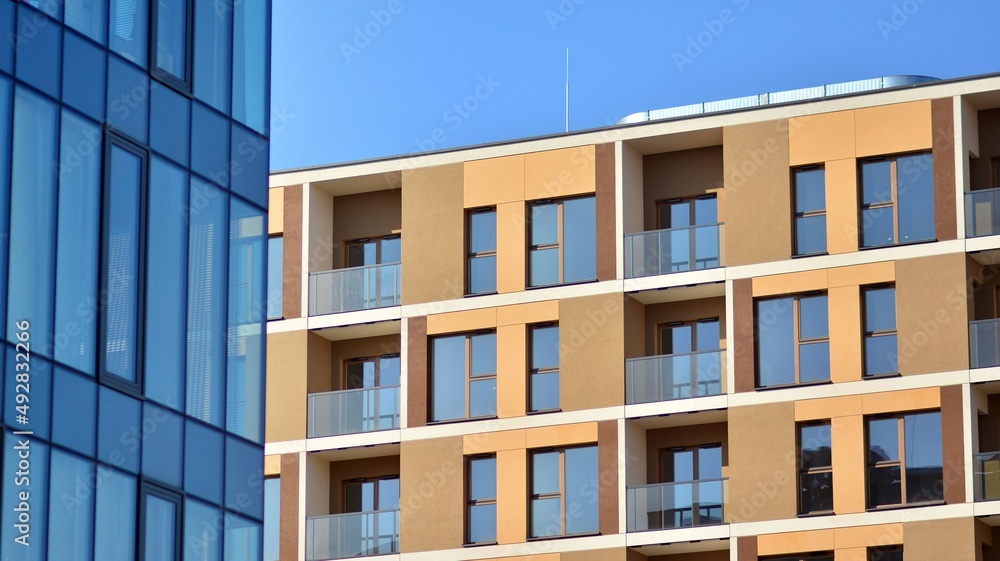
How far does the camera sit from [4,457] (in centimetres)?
2647

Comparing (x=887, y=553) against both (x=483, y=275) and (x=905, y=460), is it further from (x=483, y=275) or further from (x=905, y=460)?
(x=483, y=275)

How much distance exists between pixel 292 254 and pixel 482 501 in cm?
902

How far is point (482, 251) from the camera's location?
177ft

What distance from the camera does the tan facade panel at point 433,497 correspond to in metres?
51.9

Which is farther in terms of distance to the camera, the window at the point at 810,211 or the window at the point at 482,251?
the window at the point at 482,251

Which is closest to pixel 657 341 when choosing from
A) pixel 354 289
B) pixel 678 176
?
pixel 678 176

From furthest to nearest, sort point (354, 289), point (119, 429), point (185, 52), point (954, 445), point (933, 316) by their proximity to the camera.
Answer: point (354, 289), point (933, 316), point (954, 445), point (185, 52), point (119, 429)

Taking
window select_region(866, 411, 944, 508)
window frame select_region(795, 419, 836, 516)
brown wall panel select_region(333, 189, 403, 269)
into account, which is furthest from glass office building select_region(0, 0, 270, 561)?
brown wall panel select_region(333, 189, 403, 269)

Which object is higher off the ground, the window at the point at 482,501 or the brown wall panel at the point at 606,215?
the brown wall panel at the point at 606,215

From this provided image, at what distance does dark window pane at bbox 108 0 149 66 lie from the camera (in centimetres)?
3031

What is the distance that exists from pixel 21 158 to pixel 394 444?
87.6ft

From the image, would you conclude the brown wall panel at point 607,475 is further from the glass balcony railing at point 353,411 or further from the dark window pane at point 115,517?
the dark window pane at point 115,517

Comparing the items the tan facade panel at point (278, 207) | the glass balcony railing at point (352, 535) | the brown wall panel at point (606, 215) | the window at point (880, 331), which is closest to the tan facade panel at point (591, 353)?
the brown wall panel at point (606, 215)

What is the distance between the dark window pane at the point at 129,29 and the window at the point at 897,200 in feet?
76.7
